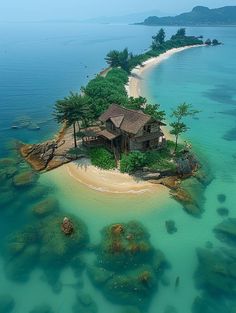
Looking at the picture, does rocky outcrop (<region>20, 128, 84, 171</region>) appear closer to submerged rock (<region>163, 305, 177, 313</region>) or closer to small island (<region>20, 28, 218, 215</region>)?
small island (<region>20, 28, 218, 215</region>)

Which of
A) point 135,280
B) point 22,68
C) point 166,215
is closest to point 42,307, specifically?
point 135,280

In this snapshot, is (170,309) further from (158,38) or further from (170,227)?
(158,38)

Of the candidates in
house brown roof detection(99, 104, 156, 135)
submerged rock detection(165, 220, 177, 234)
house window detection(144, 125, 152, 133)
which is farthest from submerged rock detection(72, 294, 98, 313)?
house window detection(144, 125, 152, 133)

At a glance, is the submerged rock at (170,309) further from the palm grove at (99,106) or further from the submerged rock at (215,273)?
the palm grove at (99,106)

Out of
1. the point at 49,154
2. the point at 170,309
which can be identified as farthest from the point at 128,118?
the point at 170,309

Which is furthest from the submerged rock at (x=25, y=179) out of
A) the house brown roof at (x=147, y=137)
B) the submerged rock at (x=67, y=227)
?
the house brown roof at (x=147, y=137)

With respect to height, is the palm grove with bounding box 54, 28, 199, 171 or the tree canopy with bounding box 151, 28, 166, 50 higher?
the palm grove with bounding box 54, 28, 199, 171
